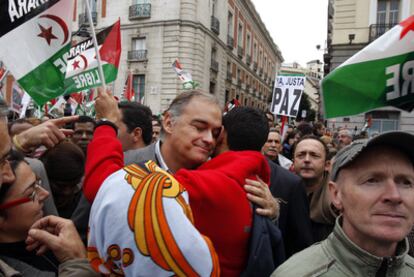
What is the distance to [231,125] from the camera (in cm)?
206

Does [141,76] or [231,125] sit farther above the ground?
[141,76]

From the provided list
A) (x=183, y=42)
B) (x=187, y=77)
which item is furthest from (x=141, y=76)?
(x=187, y=77)

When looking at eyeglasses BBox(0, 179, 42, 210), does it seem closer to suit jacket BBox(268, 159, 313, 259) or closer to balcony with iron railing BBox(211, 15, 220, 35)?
suit jacket BBox(268, 159, 313, 259)

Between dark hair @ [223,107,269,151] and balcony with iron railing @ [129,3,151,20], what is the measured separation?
2458 centimetres

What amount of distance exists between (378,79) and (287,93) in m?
5.30

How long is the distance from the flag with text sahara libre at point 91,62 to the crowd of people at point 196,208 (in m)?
1.96

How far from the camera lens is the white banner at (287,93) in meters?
7.12

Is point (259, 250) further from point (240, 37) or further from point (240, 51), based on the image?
point (240, 37)

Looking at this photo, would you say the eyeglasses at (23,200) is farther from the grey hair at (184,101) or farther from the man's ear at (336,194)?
the man's ear at (336,194)

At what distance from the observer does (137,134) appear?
3.57 m

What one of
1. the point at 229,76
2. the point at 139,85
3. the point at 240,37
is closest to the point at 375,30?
the point at 139,85

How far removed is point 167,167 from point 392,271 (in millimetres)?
1160

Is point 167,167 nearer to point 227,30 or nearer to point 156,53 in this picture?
point 156,53

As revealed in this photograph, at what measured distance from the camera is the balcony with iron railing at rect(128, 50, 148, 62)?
25.2 metres
